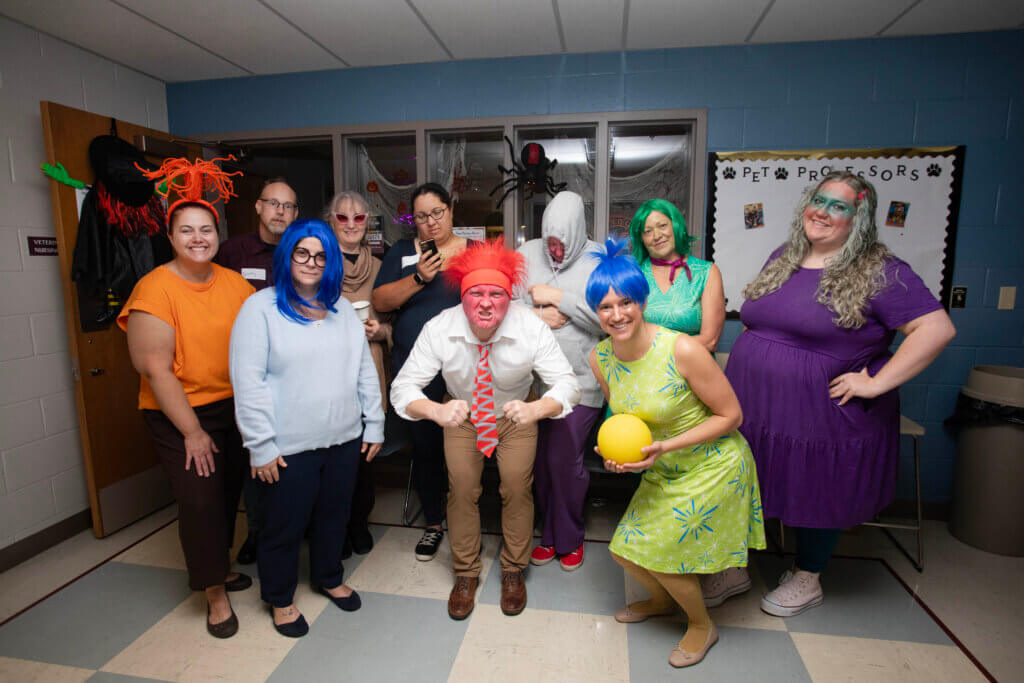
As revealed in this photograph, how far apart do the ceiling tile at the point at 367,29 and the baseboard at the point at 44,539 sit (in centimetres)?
284

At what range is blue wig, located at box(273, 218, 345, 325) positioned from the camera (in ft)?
5.90

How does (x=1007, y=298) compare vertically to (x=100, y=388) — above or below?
above

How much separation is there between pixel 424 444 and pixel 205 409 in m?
0.95

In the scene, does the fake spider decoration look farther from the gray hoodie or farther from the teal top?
the teal top

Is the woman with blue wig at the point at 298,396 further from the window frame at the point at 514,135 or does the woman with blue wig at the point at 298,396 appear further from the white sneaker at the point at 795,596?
the white sneaker at the point at 795,596

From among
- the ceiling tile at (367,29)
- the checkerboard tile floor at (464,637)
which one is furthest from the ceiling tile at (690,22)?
the checkerboard tile floor at (464,637)

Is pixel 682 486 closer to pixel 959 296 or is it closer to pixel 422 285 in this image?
pixel 422 285

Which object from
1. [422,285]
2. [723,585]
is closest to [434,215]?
[422,285]

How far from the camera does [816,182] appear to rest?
9.48ft

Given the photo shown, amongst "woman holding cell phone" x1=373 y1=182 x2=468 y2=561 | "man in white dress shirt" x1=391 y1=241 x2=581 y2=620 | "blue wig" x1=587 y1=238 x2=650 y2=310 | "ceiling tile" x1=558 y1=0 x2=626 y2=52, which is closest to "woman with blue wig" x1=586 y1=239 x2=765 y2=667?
"blue wig" x1=587 y1=238 x2=650 y2=310

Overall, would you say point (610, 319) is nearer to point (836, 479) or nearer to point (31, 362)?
point (836, 479)

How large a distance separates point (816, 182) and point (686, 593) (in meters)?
2.37

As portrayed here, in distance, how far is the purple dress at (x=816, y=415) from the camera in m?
1.85

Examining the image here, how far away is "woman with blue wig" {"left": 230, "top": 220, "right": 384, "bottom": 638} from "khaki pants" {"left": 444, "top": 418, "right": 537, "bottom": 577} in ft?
1.31
